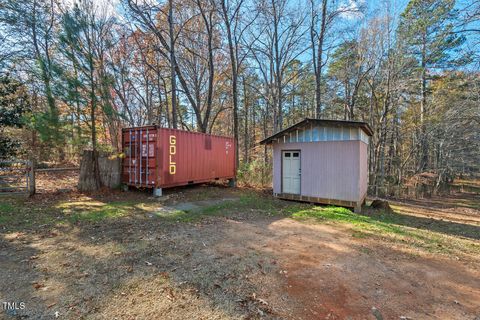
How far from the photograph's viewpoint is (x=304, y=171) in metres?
8.73

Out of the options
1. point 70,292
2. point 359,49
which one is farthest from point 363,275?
point 359,49

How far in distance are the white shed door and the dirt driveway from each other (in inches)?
136

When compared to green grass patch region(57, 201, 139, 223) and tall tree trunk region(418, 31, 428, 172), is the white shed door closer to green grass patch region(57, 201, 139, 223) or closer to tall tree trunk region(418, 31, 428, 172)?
green grass patch region(57, 201, 139, 223)

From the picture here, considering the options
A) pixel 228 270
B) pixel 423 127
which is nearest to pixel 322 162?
pixel 228 270

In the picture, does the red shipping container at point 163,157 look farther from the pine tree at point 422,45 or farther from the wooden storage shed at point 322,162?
the pine tree at point 422,45

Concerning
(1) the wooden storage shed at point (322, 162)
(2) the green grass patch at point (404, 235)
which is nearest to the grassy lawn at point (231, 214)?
(2) the green grass patch at point (404, 235)

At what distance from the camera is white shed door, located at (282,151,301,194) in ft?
29.6

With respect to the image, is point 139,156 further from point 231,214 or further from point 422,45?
point 422,45

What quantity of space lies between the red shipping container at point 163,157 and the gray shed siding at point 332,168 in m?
3.64

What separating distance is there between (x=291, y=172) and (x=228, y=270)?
21.3 ft

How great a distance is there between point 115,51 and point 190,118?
8992mm

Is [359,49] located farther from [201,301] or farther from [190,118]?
[201,301]

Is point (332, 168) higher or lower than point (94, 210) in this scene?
higher

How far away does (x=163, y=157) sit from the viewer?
8.22 m
